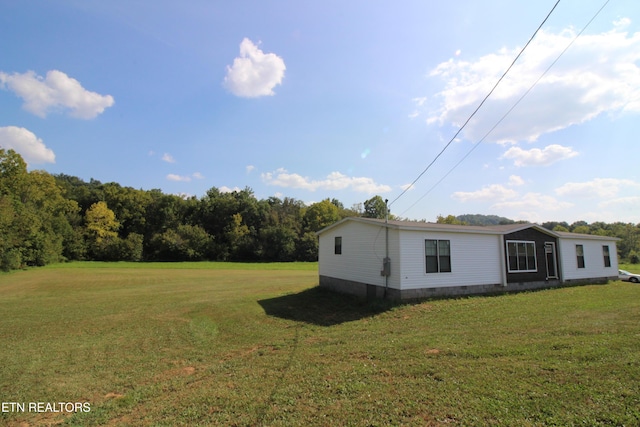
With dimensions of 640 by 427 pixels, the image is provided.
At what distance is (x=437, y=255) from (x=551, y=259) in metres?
8.88

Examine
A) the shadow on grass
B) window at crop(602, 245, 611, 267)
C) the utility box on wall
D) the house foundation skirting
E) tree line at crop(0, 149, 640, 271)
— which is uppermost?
tree line at crop(0, 149, 640, 271)

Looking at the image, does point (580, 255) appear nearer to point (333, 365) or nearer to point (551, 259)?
point (551, 259)

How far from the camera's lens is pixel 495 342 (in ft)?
22.2

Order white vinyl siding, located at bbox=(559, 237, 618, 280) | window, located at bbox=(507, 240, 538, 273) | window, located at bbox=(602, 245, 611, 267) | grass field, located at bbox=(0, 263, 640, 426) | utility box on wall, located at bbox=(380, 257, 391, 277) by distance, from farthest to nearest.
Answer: window, located at bbox=(602, 245, 611, 267), white vinyl siding, located at bbox=(559, 237, 618, 280), window, located at bbox=(507, 240, 538, 273), utility box on wall, located at bbox=(380, 257, 391, 277), grass field, located at bbox=(0, 263, 640, 426)

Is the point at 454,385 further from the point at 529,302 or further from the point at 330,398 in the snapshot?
the point at 529,302

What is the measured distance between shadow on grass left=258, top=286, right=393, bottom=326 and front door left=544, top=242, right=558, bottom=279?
1099 cm

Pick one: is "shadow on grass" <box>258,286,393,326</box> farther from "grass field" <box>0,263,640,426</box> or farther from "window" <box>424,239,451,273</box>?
"window" <box>424,239,451,273</box>

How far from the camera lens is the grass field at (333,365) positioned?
4008mm

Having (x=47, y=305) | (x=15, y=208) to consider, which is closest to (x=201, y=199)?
(x=15, y=208)

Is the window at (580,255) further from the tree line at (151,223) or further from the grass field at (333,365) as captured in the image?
the tree line at (151,223)

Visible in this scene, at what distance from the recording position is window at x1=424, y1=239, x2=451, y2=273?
1336cm

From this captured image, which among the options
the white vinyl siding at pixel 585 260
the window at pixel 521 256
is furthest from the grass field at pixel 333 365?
the white vinyl siding at pixel 585 260

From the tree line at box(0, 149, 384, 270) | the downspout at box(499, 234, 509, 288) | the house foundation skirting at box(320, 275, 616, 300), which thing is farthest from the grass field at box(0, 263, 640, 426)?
the tree line at box(0, 149, 384, 270)

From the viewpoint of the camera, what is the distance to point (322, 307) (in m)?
13.1
